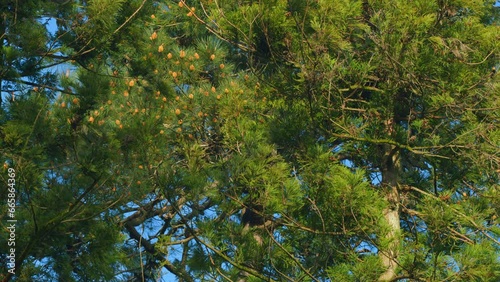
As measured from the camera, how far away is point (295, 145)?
30.5ft

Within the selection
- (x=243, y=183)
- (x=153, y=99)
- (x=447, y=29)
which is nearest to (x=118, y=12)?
(x=153, y=99)

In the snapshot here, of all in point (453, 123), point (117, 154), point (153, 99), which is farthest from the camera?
point (153, 99)

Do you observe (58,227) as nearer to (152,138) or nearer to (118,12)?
(152,138)

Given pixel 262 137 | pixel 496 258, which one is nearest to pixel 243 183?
pixel 262 137

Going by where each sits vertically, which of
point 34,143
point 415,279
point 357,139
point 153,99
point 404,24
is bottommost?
point 415,279

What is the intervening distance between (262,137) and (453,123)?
1879 mm

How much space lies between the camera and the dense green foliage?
8.37 metres

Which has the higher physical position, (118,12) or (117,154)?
(118,12)

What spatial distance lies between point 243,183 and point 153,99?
105 inches

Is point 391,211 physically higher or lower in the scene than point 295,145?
lower

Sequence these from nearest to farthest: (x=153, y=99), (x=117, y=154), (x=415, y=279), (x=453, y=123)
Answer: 1. (x=415, y=279)
2. (x=117, y=154)
3. (x=453, y=123)
4. (x=153, y=99)

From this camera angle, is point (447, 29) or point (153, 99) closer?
point (447, 29)

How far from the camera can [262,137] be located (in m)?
9.28

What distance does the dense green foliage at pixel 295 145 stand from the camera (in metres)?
8.37
